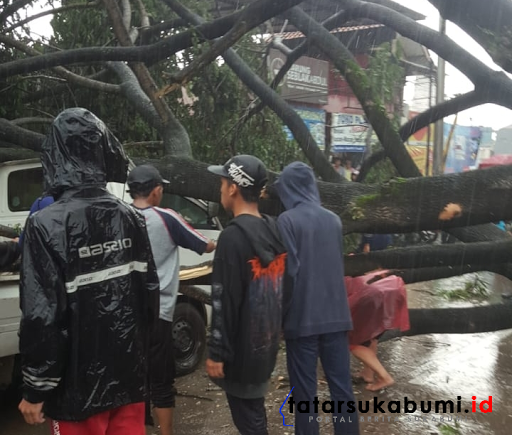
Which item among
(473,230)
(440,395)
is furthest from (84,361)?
(473,230)

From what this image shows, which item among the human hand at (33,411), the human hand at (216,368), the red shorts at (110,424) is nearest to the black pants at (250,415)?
the human hand at (216,368)

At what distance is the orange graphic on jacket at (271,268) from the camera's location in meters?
2.83

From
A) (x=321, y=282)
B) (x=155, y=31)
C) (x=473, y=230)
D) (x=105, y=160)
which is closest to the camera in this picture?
(x=105, y=160)

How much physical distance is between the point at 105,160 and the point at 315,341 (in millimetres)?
1625

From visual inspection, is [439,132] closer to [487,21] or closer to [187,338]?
[187,338]

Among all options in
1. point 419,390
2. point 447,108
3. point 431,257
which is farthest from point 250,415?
point 447,108

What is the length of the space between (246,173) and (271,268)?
509 mm

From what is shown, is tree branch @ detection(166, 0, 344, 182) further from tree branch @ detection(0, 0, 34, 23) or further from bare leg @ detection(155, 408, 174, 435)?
bare leg @ detection(155, 408, 174, 435)

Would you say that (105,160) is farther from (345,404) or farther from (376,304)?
(376,304)

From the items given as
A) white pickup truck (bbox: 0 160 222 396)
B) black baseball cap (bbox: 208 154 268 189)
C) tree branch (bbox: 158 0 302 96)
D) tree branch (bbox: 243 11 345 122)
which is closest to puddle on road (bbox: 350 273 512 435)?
white pickup truck (bbox: 0 160 222 396)

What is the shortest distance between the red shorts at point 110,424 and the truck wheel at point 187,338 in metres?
2.85

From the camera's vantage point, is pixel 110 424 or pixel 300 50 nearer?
pixel 110 424

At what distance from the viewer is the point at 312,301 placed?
3262 mm

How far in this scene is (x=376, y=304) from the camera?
4.63 m
